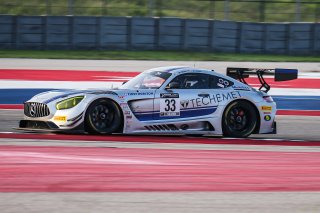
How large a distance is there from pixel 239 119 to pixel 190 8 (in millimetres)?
15484

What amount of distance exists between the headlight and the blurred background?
14923 mm

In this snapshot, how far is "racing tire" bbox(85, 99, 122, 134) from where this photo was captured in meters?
11.8

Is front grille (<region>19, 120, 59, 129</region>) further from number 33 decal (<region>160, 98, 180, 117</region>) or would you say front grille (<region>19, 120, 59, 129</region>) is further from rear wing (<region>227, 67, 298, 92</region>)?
rear wing (<region>227, 67, 298, 92</region>)

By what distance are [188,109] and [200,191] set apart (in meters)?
5.04

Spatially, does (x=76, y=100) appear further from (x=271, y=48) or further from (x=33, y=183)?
(x=271, y=48)

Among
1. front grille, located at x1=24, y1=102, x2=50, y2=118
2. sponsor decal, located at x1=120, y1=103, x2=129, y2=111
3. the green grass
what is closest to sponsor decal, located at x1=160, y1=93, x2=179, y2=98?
sponsor decal, located at x1=120, y1=103, x2=129, y2=111

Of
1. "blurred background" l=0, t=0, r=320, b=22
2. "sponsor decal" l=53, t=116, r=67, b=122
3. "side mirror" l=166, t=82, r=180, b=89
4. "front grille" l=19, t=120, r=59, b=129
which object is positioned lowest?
"front grille" l=19, t=120, r=59, b=129

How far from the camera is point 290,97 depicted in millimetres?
18062

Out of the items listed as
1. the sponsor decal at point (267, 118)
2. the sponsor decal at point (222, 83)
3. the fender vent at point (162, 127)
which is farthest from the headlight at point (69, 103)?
the sponsor decal at point (267, 118)

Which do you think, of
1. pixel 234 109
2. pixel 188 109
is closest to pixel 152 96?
pixel 188 109

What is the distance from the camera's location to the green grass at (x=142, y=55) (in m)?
24.4

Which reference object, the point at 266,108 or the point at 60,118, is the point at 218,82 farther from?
the point at 60,118

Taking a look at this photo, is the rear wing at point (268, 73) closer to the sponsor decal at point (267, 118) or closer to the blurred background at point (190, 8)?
the sponsor decal at point (267, 118)

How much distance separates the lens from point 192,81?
12664 mm
